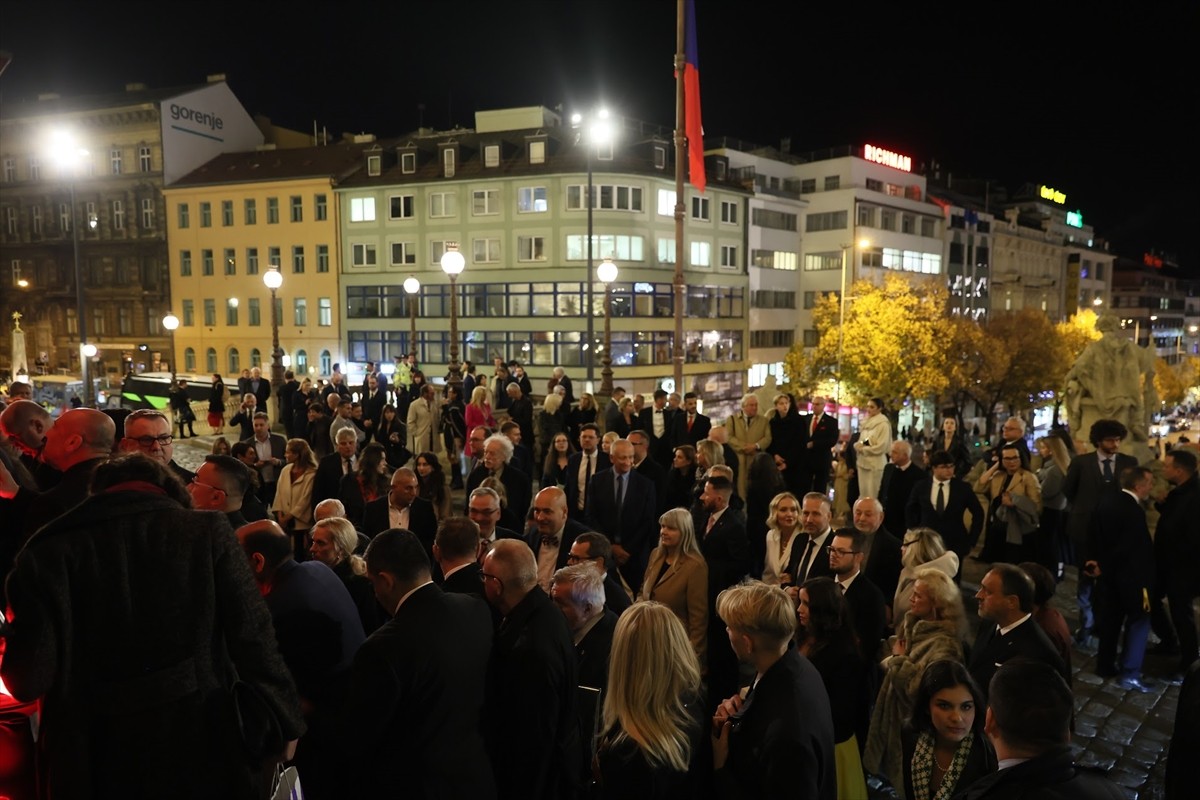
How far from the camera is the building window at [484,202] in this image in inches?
1848

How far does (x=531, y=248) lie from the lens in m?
46.8

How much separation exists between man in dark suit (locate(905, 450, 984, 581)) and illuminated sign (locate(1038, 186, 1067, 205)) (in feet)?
328

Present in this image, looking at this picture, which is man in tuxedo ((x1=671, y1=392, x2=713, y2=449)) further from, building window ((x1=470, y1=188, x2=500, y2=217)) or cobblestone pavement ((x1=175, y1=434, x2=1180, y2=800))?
building window ((x1=470, y1=188, x2=500, y2=217))

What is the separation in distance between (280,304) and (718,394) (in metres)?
29.2

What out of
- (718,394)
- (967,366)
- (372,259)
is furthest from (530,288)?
(967,366)

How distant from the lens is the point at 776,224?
57031 millimetres

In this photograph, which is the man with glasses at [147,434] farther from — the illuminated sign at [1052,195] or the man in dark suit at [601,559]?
the illuminated sign at [1052,195]

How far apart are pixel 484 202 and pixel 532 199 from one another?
3.09m

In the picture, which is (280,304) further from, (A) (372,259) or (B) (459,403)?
(B) (459,403)

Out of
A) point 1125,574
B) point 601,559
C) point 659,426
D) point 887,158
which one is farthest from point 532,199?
point 601,559

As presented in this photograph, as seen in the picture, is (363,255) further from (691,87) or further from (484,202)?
(691,87)

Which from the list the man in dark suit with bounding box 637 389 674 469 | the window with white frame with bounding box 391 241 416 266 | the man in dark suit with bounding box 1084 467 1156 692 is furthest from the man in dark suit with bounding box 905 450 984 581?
the window with white frame with bounding box 391 241 416 266

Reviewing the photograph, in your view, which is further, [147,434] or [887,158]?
[887,158]

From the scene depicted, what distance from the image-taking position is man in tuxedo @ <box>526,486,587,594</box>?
6141 millimetres
